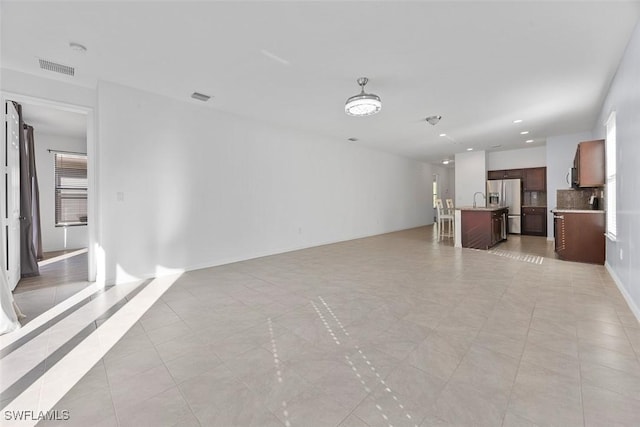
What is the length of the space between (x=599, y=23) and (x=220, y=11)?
3.56 m

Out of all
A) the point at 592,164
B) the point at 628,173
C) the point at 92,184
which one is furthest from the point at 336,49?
the point at 592,164

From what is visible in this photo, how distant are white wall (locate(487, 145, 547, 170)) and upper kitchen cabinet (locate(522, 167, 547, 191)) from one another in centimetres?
18

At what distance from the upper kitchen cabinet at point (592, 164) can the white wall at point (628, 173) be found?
0.78 m

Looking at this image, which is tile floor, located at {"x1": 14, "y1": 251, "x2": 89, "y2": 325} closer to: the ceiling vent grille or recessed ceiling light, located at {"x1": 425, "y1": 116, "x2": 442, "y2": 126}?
the ceiling vent grille

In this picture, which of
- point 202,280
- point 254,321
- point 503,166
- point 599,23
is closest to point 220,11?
point 254,321

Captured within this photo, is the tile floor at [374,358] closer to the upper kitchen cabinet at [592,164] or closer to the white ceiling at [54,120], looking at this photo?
the upper kitchen cabinet at [592,164]

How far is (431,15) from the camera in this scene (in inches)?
95.3

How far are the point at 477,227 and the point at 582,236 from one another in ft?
5.93

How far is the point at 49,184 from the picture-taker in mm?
6188

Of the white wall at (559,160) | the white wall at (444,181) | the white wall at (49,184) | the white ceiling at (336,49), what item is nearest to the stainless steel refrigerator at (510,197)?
the white wall at (559,160)

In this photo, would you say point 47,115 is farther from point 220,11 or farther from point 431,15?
point 431,15

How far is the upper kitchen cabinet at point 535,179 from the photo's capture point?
8203mm

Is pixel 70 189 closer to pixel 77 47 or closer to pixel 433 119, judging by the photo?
pixel 77 47

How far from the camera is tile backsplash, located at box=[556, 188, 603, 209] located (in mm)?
5402
